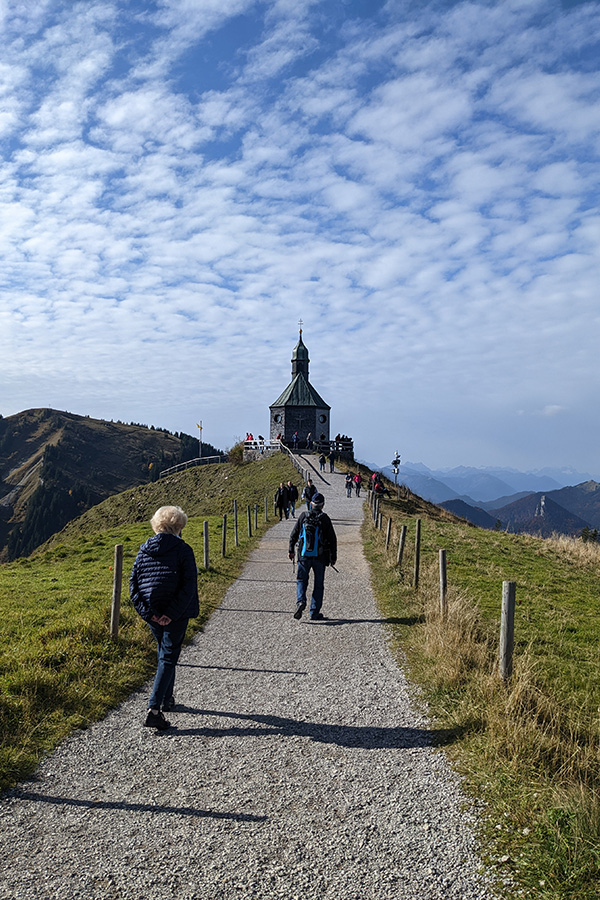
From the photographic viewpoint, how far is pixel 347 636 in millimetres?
9711

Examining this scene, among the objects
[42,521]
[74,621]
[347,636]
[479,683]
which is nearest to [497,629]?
[347,636]

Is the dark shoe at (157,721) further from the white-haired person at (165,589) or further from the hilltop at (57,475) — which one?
the hilltop at (57,475)

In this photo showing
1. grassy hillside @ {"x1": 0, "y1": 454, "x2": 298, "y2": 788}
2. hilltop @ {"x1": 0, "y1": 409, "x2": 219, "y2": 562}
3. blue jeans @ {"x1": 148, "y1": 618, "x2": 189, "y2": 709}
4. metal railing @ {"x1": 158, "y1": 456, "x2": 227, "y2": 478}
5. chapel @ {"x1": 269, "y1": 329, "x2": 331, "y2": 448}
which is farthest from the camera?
hilltop @ {"x1": 0, "y1": 409, "x2": 219, "y2": 562}

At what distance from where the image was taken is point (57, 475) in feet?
520

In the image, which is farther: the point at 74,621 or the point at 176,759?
the point at 74,621

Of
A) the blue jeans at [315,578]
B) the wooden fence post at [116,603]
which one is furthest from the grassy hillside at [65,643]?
the blue jeans at [315,578]

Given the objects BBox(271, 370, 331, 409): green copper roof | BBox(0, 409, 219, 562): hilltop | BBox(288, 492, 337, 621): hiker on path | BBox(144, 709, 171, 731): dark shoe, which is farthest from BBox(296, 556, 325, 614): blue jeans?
BBox(0, 409, 219, 562): hilltop

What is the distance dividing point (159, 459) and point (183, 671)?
184678 mm

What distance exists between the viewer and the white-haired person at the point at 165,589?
6039 mm

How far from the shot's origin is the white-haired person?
19.8 feet

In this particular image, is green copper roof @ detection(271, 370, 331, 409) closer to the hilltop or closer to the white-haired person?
the hilltop

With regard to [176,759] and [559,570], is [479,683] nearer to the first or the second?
[176,759]

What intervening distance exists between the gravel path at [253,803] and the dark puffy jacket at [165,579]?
1.19 meters

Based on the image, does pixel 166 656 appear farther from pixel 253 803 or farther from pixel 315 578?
pixel 315 578
